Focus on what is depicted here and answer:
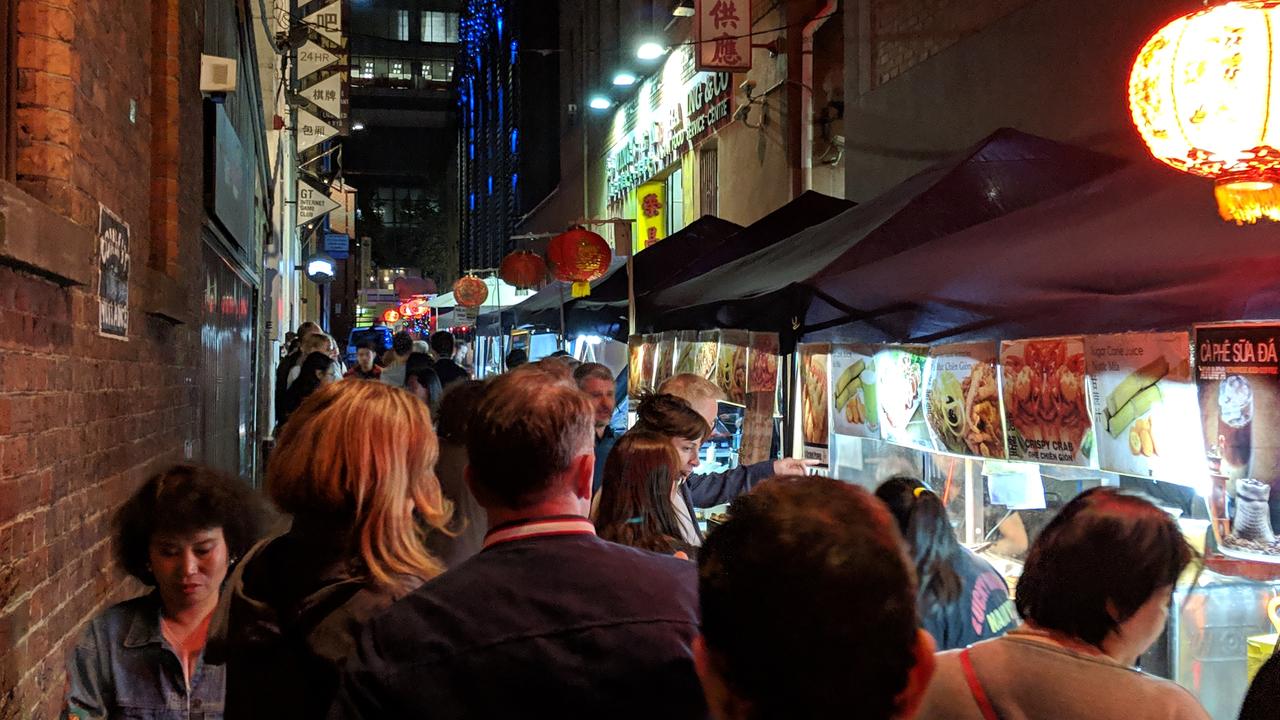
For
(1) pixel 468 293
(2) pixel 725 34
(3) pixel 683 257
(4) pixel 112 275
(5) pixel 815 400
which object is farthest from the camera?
(1) pixel 468 293

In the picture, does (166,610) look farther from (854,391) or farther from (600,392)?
(600,392)

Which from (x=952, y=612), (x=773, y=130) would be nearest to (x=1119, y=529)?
(x=952, y=612)

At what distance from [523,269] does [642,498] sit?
12.4m

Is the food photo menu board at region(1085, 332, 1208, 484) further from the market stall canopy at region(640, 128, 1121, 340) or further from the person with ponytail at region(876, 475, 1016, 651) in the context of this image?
the market stall canopy at region(640, 128, 1121, 340)

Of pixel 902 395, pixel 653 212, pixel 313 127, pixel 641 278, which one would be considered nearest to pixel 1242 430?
pixel 902 395

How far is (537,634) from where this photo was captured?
1900 millimetres

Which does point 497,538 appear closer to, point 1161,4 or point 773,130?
point 1161,4

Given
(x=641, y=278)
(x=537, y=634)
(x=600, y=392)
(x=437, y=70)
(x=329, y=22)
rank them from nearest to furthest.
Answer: (x=537, y=634)
(x=600, y=392)
(x=641, y=278)
(x=329, y=22)
(x=437, y=70)

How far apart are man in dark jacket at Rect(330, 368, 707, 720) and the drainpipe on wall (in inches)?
436

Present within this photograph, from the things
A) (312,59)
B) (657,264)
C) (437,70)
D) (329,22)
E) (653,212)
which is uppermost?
(437,70)

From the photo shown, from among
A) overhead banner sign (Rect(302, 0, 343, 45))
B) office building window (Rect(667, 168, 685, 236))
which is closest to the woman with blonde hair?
office building window (Rect(667, 168, 685, 236))

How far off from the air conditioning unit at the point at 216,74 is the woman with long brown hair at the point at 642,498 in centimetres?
507

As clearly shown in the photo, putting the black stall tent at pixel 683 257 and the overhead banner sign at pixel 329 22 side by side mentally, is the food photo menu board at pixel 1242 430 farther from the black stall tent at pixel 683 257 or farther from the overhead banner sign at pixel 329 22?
the overhead banner sign at pixel 329 22

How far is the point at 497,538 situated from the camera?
207 cm
